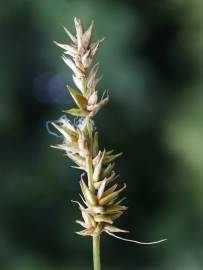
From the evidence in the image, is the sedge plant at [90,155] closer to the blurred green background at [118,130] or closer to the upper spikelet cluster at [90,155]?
the upper spikelet cluster at [90,155]

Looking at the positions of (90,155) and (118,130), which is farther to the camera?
(118,130)

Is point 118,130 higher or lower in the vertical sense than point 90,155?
higher

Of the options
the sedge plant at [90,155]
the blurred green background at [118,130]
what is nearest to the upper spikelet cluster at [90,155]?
the sedge plant at [90,155]

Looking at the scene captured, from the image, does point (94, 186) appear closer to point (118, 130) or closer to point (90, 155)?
point (90, 155)

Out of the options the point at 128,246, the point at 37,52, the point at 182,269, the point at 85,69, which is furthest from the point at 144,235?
the point at 85,69

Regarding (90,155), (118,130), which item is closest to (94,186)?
(90,155)

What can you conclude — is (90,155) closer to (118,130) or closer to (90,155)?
(90,155)
